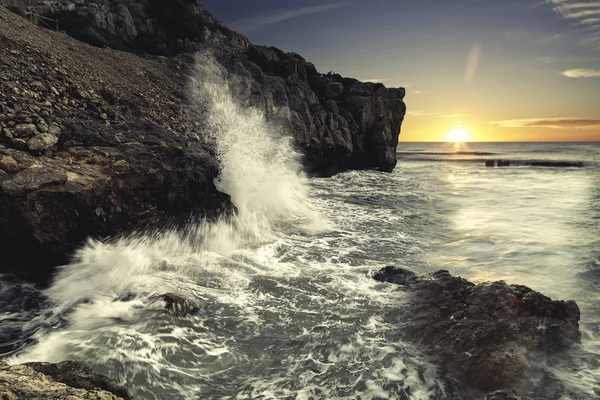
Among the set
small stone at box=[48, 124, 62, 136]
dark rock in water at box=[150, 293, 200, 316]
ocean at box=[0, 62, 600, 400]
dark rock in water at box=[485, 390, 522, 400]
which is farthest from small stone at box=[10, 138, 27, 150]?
dark rock in water at box=[485, 390, 522, 400]

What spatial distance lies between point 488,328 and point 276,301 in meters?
4.15

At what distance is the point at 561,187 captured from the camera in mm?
32531

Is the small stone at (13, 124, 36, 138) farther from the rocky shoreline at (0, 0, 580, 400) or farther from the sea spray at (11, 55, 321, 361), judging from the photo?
the sea spray at (11, 55, 321, 361)

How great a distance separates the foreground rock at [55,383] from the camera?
3.02 m

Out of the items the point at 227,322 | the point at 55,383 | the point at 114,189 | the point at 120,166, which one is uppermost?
the point at 120,166

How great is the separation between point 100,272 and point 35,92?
615 centimetres

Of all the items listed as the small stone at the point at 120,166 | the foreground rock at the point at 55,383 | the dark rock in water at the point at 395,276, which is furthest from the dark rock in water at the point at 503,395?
the small stone at the point at 120,166

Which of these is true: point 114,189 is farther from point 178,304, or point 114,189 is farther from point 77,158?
point 178,304

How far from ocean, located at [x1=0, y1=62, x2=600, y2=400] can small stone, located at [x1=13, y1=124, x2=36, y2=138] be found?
10.4 ft

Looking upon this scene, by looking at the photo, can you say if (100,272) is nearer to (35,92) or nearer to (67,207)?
(67,207)

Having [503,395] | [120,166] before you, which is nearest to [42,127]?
[120,166]

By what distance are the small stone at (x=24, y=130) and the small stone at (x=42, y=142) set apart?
19 cm

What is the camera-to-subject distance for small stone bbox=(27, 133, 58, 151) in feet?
27.6

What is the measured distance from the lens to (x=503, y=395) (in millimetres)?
4691
